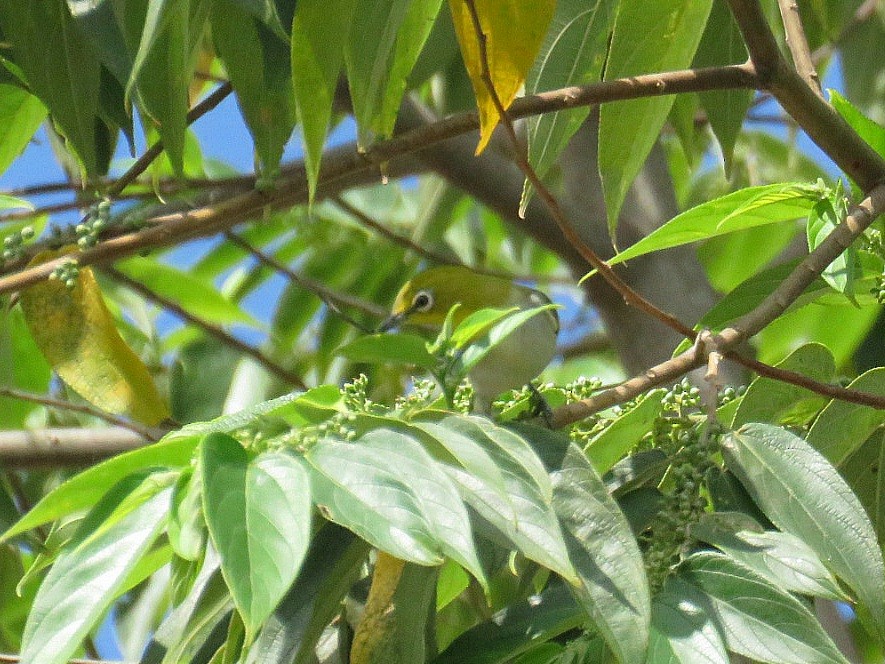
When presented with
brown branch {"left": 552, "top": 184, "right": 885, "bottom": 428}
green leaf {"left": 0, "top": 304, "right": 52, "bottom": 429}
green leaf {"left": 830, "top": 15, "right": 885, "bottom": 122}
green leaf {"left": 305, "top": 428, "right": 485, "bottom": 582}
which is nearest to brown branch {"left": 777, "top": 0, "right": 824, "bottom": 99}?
brown branch {"left": 552, "top": 184, "right": 885, "bottom": 428}

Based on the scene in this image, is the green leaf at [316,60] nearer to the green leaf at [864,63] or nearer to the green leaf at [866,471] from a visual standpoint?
the green leaf at [866,471]

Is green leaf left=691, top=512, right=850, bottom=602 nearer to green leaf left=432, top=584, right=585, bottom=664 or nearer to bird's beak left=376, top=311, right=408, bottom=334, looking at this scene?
green leaf left=432, top=584, right=585, bottom=664

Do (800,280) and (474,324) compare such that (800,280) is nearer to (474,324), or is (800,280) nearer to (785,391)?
(785,391)

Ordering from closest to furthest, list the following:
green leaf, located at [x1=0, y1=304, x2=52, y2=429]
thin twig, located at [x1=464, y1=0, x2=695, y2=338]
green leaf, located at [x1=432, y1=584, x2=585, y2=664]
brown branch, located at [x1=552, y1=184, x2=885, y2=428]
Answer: green leaf, located at [x1=432, y1=584, x2=585, y2=664] < thin twig, located at [x1=464, y1=0, x2=695, y2=338] < brown branch, located at [x1=552, y1=184, x2=885, y2=428] < green leaf, located at [x1=0, y1=304, x2=52, y2=429]

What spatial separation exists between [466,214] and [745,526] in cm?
342

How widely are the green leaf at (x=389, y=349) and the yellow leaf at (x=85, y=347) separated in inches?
32.8

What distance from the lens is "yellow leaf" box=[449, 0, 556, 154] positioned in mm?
1563

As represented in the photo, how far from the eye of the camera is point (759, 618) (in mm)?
1337

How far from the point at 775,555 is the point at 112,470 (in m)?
0.81

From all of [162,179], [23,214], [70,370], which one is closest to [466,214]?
[162,179]

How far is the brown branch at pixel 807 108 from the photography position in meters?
1.72

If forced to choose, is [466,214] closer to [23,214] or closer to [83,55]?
[23,214]

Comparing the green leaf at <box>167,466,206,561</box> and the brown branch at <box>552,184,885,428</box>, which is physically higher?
the brown branch at <box>552,184,885,428</box>

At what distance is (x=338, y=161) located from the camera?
1.94 meters
